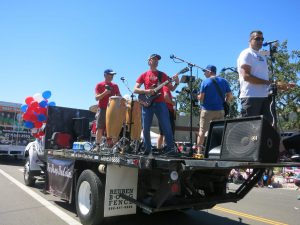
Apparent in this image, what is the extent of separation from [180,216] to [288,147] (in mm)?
2509

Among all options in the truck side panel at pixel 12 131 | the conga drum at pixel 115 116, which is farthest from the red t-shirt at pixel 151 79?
the truck side panel at pixel 12 131

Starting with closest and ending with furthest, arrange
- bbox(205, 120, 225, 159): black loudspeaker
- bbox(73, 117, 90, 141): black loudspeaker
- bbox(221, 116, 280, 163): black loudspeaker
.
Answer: bbox(221, 116, 280, 163): black loudspeaker
bbox(205, 120, 225, 159): black loudspeaker
bbox(73, 117, 90, 141): black loudspeaker

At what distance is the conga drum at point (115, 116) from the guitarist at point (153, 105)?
88cm

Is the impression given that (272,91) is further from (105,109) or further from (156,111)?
(105,109)

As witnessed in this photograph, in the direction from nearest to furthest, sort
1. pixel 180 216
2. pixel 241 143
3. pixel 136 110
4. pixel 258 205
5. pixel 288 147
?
pixel 241 143
pixel 288 147
pixel 180 216
pixel 136 110
pixel 258 205

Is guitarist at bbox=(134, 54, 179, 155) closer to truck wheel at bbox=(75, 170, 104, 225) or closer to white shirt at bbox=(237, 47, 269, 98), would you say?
truck wheel at bbox=(75, 170, 104, 225)

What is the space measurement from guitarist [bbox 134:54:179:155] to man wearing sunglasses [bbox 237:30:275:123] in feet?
4.57

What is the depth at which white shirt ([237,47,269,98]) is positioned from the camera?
587cm

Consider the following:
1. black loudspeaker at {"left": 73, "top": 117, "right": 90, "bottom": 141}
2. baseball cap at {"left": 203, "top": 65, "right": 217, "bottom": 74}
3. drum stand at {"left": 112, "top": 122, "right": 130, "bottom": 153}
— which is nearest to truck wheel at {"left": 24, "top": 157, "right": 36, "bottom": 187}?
black loudspeaker at {"left": 73, "top": 117, "right": 90, "bottom": 141}

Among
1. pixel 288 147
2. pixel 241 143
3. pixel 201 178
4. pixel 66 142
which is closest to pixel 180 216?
pixel 201 178

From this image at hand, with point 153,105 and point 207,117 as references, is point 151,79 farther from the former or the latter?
point 207,117

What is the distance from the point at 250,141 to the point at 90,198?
2.82 meters

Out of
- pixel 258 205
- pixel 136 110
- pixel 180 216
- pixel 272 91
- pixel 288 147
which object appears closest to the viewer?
pixel 272 91

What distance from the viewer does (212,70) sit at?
7906 mm
